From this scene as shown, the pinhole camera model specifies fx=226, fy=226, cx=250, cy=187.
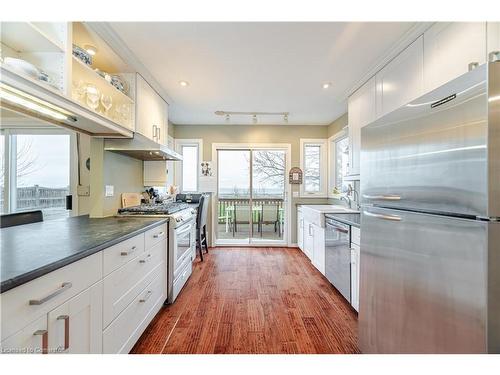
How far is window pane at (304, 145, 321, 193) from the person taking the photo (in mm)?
4715

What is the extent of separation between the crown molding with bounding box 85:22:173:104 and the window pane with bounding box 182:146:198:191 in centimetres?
198

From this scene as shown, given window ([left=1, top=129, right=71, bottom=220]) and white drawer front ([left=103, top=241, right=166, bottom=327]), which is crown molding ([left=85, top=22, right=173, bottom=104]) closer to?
window ([left=1, top=129, right=71, bottom=220])

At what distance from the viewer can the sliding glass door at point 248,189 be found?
15.6 ft

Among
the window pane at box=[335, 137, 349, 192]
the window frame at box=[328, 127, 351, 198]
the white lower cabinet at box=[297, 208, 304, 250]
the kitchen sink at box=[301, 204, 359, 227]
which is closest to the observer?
the kitchen sink at box=[301, 204, 359, 227]

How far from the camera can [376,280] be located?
1383 mm

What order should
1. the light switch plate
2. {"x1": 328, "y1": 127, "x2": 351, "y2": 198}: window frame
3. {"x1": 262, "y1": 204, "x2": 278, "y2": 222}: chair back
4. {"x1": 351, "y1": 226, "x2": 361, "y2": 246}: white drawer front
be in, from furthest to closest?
{"x1": 262, "y1": 204, "x2": 278, "y2": 222}: chair back
{"x1": 328, "y1": 127, "x2": 351, "y2": 198}: window frame
the light switch plate
{"x1": 351, "y1": 226, "x2": 361, "y2": 246}: white drawer front

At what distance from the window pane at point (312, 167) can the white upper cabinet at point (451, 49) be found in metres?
3.02

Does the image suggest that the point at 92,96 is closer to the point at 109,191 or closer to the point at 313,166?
the point at 109,191

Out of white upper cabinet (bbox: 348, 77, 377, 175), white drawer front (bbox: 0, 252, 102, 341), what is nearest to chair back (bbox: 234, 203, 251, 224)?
white upper cabinet (bbox: 348, 77, 377, 175)

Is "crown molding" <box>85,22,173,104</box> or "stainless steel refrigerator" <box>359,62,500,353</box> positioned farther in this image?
"crown molding" <box>85,22,173,104</box>

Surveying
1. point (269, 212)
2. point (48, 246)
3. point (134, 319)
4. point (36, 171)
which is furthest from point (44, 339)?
point (269, 212)

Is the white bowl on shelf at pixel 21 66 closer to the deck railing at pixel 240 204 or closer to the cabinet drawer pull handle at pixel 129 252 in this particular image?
the cabinet drawer pull handle at pixel 129 252
